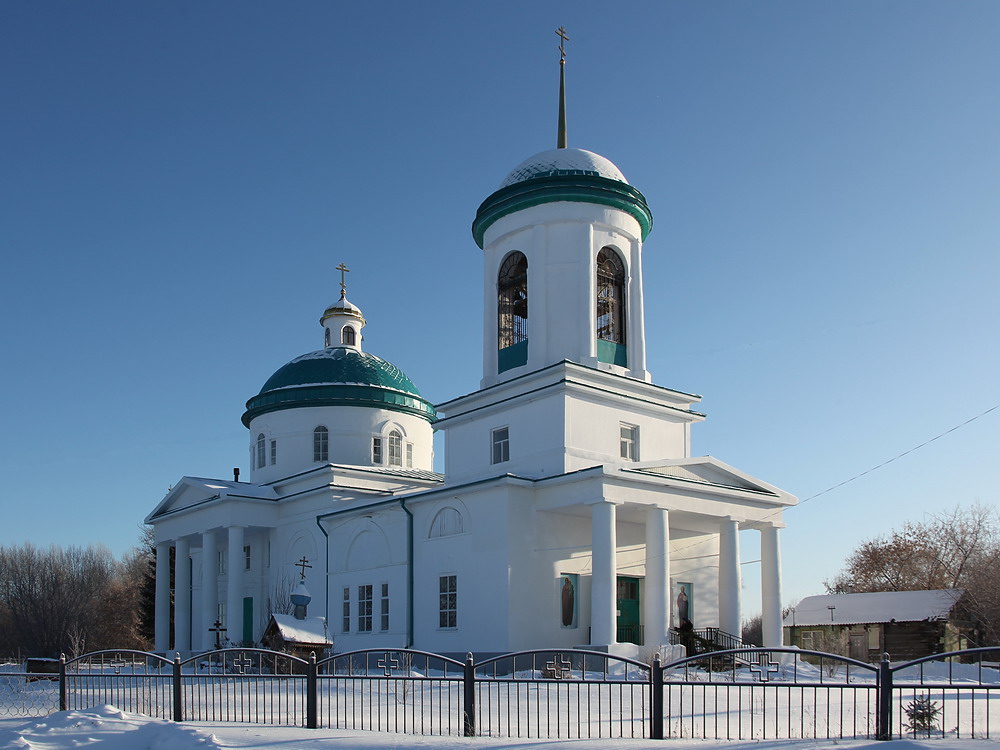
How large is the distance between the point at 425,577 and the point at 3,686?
30.7ft

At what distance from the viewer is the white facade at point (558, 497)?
23078mm

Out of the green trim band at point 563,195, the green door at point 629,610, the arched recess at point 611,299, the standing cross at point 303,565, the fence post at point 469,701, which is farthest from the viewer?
the standing cross at point 303,565

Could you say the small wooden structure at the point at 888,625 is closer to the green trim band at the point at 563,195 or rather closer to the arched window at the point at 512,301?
the arched window at the point at 512,301

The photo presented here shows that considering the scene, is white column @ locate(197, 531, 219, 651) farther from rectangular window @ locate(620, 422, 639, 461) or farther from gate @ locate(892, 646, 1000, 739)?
gate @ locate(892, 646, 1000, 739)

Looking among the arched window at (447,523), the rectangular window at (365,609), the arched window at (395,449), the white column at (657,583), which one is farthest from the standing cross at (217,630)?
the white column at (657,583)

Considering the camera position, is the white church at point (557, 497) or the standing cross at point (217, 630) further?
the standing cross at point (217, 630)

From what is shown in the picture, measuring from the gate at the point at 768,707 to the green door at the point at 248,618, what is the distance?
16.9m

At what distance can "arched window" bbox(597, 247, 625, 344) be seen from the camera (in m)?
26.4

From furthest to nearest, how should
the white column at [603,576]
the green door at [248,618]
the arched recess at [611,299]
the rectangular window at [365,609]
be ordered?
the green door at [248,618] < the rectangular window at [365,609] < the arched recess at [611,299] < the white column at [603,576]

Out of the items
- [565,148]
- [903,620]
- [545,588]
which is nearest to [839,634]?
[903,620]

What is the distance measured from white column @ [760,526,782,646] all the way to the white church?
37 mm

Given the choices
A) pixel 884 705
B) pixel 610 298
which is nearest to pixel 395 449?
pixel 610 298

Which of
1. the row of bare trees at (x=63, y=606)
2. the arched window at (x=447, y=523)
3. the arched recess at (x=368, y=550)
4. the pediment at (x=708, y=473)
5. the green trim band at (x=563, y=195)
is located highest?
the green trim band at (x=563, y=195)

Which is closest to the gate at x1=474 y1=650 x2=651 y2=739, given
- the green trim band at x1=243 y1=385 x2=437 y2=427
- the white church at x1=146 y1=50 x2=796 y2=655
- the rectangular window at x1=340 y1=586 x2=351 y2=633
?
the white church at x1=146 y1=50 x2=796 y2=655
